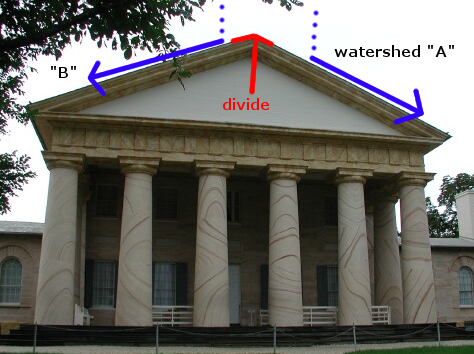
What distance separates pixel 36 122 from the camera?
25609mm

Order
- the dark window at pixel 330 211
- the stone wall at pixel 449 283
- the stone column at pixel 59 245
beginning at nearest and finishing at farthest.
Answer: the stone column at pixel 59 245, the dark window at pixel 330 211, the stone wall at pixel 449 283

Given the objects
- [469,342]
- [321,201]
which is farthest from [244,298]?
[469,342]

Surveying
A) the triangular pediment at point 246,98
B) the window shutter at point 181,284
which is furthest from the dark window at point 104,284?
the triangular pediment at point 246,98

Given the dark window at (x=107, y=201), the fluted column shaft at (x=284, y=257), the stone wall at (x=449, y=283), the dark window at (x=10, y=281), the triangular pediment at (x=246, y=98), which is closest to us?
the fluted column shaft at (x=284, y=257)

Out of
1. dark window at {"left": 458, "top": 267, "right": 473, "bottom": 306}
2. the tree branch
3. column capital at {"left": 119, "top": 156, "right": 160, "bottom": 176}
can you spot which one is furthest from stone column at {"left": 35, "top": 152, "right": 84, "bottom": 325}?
dark window at {"left": 458, "top": 267, "right": 473, "bottom": 306}

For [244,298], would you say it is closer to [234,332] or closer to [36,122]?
[234,332]

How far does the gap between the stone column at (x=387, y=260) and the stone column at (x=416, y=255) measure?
2.46 m

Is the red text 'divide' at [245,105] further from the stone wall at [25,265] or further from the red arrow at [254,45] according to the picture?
the stone wall at [25,265]

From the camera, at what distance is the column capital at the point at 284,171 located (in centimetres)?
2680

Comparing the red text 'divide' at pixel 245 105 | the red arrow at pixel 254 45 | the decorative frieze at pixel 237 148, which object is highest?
the red arrow at pixel 254 45

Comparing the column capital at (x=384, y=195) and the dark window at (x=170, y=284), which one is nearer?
the dark window at (x=170, y=284)

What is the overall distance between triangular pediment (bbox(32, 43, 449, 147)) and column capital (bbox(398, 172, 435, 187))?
60.8 inches

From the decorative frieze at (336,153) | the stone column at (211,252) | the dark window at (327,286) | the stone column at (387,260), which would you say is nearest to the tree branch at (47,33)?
the stone column at (211,252)

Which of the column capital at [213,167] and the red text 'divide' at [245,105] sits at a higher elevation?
the red text 'divide' at [245,105]
